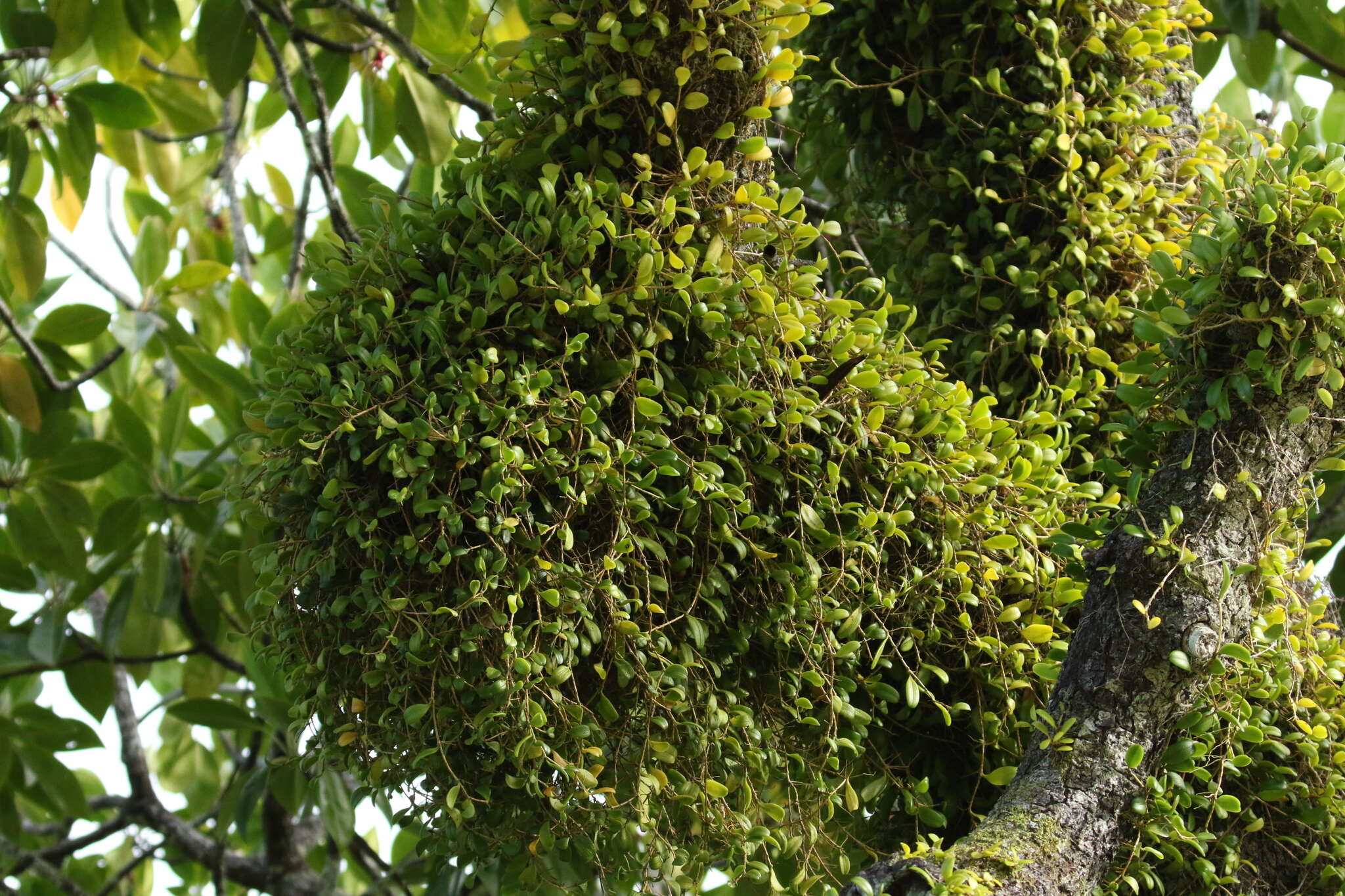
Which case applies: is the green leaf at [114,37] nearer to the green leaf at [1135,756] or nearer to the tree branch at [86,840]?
the tree branch at [86,840]

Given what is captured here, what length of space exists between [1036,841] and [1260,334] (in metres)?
0.61

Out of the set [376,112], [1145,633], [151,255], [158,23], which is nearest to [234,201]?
[151,255]

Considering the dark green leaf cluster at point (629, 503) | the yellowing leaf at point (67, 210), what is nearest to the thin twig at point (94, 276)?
the yellowing leaf at point (67, 210)

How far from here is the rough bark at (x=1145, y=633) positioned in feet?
4.08

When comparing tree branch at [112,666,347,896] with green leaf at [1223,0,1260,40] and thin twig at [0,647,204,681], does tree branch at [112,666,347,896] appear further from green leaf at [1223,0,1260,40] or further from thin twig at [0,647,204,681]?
green leaf at [1223,0,1260,40]

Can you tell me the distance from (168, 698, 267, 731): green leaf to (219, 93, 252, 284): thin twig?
1.13m

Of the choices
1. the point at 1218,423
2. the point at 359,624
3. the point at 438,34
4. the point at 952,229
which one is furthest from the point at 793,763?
the point at 438,34

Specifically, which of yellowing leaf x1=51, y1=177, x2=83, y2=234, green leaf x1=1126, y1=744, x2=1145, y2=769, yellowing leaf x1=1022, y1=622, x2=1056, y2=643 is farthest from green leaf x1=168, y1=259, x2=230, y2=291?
green leaf x1=1126, y1=744, x2=1145, y2=769

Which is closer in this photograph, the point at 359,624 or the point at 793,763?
the point at 359,624

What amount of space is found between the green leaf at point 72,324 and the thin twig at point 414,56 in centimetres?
82

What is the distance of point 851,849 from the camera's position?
58.6 inches

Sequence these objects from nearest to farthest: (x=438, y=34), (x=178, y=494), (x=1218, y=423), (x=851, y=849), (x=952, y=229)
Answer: (x=1218, y=423), (x=851, y=849), (x=952, y=229), (x=178, y=494), (x=438, y=34)

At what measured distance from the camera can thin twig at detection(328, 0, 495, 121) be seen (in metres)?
2.21

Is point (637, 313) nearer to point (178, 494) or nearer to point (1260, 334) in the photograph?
point (1260, 334)
